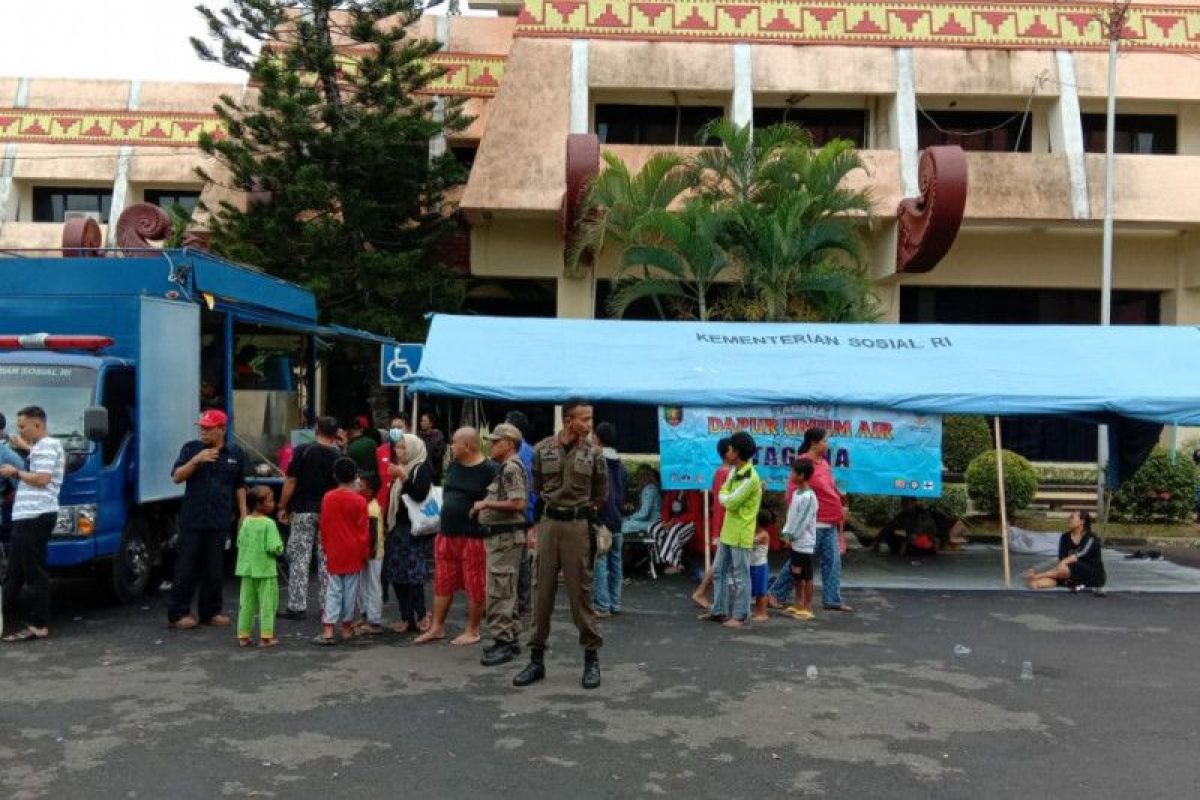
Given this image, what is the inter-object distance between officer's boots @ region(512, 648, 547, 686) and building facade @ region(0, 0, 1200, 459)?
11.7m

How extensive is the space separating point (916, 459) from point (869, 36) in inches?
466

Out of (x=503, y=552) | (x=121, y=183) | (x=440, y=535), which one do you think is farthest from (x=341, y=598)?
(x=121, y=183)

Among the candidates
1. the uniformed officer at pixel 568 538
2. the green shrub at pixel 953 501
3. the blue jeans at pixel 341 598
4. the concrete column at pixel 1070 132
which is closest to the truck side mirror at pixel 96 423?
the blue jeans at pixel 341 598

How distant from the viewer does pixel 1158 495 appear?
16.1 m

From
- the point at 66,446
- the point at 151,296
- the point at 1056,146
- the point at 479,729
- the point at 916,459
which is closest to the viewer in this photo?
the point at 479,729

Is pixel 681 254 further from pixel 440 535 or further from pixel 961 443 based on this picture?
pixel 440 535

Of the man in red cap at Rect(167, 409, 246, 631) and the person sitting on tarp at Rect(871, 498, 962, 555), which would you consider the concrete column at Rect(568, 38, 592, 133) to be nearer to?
the person sitting on tarp at Rect(871, 498, 962, 555)

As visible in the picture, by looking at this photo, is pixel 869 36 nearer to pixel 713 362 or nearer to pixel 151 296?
pixel 713 362

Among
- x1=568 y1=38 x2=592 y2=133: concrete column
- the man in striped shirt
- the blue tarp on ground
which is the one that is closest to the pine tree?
x1=568 y1=38 x2=592 y2=133: concrete column

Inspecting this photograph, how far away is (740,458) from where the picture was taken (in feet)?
28.0

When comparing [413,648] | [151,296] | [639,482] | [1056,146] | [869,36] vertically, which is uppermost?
[869,36]

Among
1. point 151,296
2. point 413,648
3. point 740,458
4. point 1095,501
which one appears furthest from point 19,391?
point 1095,501

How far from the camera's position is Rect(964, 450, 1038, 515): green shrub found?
1539cm

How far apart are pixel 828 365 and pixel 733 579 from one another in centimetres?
370
